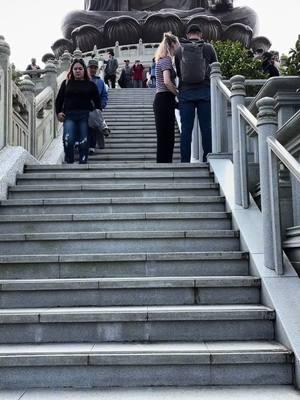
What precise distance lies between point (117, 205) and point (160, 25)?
21.7 m

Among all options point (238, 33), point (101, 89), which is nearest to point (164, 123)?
point (101, 89)

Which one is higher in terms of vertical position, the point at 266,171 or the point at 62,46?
the point at 62,46

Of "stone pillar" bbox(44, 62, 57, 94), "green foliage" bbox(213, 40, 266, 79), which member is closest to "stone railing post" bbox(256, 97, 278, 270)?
"stone pillar" bbox(44, 62, 57, 94)

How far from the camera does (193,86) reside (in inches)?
258

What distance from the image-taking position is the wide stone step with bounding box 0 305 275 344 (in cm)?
329

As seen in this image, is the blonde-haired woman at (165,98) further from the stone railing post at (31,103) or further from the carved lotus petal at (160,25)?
the carved lotus petal at (160,25)

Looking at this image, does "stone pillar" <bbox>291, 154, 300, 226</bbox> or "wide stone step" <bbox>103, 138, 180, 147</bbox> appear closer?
"stone pillar" <bbox>291, 154, 300, 226</bbox>

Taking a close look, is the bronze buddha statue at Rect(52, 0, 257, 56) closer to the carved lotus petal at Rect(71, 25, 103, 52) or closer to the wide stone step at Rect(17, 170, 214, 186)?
the carved lotus petal at Rect(71, 25, 103, 52)

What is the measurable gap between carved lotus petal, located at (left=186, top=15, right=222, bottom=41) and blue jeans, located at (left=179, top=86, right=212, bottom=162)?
19.5 m

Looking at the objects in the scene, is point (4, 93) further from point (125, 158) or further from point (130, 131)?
point (130, 131)

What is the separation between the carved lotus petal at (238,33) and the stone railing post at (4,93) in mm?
21520

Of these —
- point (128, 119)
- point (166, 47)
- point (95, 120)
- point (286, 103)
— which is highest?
point (128, 119)

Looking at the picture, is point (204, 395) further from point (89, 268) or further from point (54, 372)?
point (89, 268)

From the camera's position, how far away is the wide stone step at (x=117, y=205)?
16.8ft
